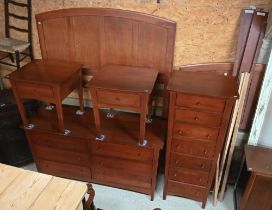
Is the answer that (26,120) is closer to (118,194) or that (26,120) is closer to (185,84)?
(118,194)

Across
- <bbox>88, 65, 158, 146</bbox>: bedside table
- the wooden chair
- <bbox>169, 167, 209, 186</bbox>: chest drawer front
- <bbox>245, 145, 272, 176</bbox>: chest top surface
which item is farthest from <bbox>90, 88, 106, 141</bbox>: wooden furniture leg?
<bbox>245, 145, 272, 176</bbox>: chest top surface

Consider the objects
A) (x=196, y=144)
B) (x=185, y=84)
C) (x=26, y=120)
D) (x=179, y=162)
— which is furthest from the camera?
(x=26, y=120)

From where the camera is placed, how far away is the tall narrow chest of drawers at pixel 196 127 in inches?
64.6

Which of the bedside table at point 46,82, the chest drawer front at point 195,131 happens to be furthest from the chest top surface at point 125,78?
the chest drawer front at point 195,131

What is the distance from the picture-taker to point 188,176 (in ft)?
6.70

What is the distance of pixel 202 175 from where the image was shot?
2004 mm

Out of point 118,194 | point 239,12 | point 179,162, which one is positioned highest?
point 239,12

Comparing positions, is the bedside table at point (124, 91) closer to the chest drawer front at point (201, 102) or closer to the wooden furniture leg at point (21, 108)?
the chest drawer front at point (201, 102)

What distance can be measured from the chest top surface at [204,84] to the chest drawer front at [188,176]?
2.32ft

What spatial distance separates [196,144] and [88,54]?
117 centimetres

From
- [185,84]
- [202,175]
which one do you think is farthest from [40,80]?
[202,175]

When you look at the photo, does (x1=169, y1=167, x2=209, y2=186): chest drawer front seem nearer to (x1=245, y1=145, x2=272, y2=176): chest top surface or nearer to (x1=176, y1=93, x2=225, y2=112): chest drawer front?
(x1=245, y1=145, x2=272, y2=176): chest top surface

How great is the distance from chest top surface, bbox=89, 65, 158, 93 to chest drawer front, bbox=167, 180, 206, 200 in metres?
0.87

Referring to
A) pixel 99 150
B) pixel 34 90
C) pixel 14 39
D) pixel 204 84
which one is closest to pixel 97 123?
pixel 99 150
